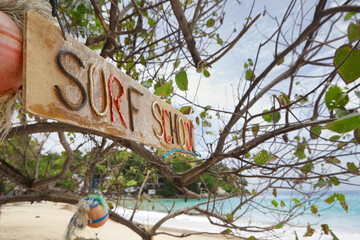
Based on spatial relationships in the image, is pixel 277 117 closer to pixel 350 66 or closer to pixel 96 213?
pixel 350 66

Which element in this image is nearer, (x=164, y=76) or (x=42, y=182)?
(x=164, y=76)

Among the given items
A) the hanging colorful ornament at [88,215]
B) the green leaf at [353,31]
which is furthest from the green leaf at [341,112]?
the hanging colorful ornament at [88,215]

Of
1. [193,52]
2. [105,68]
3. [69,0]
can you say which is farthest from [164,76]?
[105,68]

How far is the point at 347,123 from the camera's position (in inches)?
19.6

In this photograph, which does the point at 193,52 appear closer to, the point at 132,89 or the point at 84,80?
the point at 132,89

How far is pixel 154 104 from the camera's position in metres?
0.81

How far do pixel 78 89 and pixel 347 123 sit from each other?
612 mm

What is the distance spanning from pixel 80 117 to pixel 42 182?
2.22 meters

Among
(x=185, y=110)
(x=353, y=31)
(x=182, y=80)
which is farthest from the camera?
(x=185, y=110)

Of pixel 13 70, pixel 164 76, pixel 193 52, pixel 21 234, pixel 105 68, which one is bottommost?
pixel 21 234

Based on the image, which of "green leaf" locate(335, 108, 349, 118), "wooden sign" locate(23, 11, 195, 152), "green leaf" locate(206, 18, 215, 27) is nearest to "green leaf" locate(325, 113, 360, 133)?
"green leaf" locate(335, 108, 349, 118)

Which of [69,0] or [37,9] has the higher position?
[69,0]

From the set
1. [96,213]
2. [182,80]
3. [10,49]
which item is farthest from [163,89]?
[96,213]

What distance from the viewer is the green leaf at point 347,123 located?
1.57 ft
